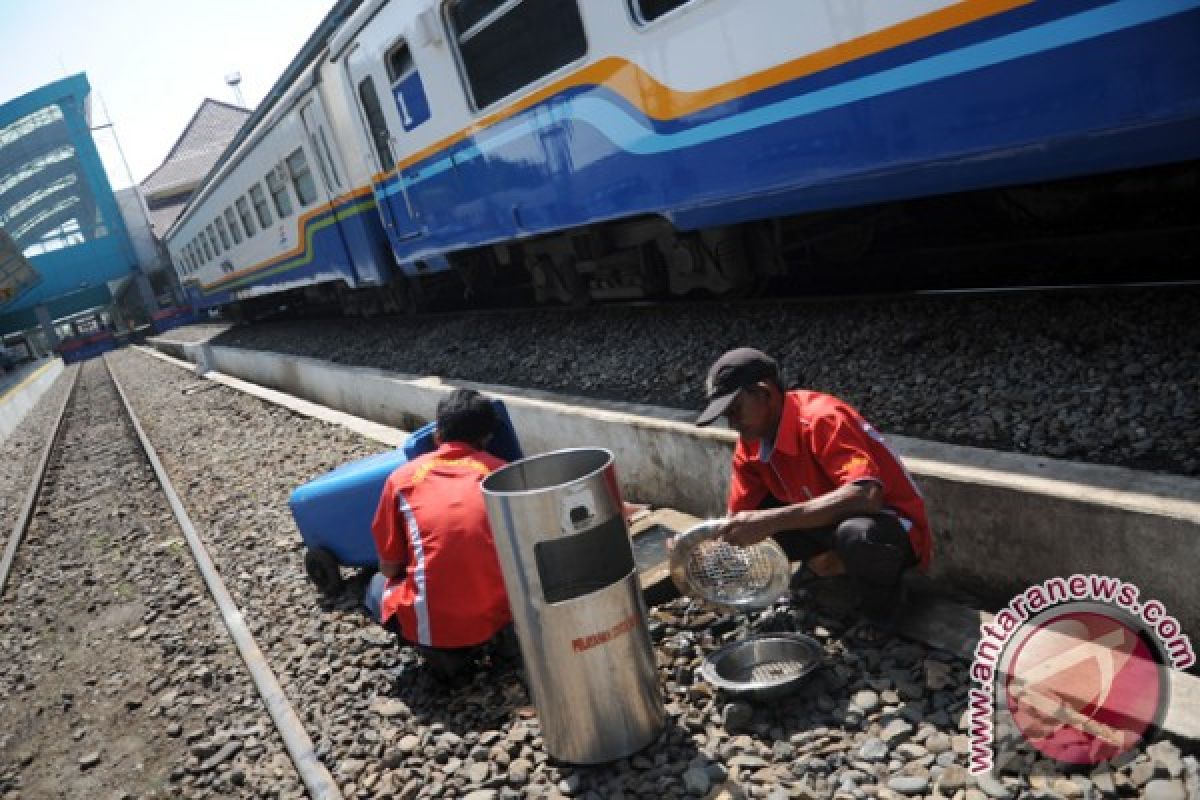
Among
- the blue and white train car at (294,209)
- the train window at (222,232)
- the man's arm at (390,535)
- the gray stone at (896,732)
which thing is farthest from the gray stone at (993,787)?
the train window at (222,232)

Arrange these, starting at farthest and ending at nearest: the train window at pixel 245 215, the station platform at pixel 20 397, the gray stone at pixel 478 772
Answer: the station platform at pixel 20 397 < the train window at pixel 245 215 < the gray stone at pixel 478 772

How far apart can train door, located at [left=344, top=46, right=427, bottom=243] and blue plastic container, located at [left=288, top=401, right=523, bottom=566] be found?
4.43 metres

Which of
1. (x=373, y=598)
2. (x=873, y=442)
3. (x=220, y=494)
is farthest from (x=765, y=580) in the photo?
(x=220, y=494)

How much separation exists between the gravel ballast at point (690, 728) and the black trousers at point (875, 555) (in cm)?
17

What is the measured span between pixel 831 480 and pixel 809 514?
21 cm

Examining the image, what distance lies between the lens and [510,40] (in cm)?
618

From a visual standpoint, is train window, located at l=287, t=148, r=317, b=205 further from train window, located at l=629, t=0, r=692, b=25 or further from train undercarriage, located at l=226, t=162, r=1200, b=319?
train window, located at l=629, t=0, r=692, b=25

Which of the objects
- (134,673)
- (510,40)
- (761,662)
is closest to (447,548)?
(761,662)

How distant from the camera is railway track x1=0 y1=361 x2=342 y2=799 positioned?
11.3ft

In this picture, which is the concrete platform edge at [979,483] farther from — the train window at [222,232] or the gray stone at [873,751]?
the train window at [222,232]

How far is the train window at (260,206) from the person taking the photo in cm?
1517

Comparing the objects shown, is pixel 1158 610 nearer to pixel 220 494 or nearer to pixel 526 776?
pixel 526 776

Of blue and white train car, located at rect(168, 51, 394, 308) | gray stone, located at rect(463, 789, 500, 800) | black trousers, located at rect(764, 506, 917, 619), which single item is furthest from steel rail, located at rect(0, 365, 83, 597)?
black trousers, located at rect(764, 506, 917, 619)

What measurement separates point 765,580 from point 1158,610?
1.17 m
